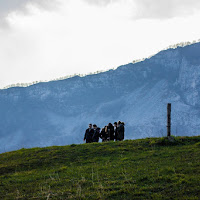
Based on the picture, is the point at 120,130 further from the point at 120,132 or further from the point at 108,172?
the point at 108,172

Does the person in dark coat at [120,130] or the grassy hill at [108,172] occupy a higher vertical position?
the person in dark coat at [120,130]

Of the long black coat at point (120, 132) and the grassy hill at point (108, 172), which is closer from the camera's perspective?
the grassy hill at point (108, 172)

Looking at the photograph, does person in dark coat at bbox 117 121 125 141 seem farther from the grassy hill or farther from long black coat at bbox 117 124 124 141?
the grassy hill

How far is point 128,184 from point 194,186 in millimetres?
2477

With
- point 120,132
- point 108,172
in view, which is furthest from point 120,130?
point 108,172

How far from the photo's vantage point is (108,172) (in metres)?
14.3

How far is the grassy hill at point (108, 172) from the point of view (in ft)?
35.1

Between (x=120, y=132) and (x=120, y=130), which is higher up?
(x=120, y=130)

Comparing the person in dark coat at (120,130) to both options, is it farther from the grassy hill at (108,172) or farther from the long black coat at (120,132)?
the grassy hill at (108,172)

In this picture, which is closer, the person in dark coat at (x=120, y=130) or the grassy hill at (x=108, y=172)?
the grassy hill at (x=108, y=172)

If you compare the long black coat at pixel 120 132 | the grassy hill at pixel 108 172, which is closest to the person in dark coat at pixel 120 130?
the long black coat at pixel 120 132

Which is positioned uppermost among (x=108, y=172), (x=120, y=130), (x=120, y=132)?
(x=120, y=130)

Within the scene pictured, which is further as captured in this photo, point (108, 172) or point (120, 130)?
point (120, 130)

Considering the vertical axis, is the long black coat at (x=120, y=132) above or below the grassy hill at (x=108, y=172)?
above
